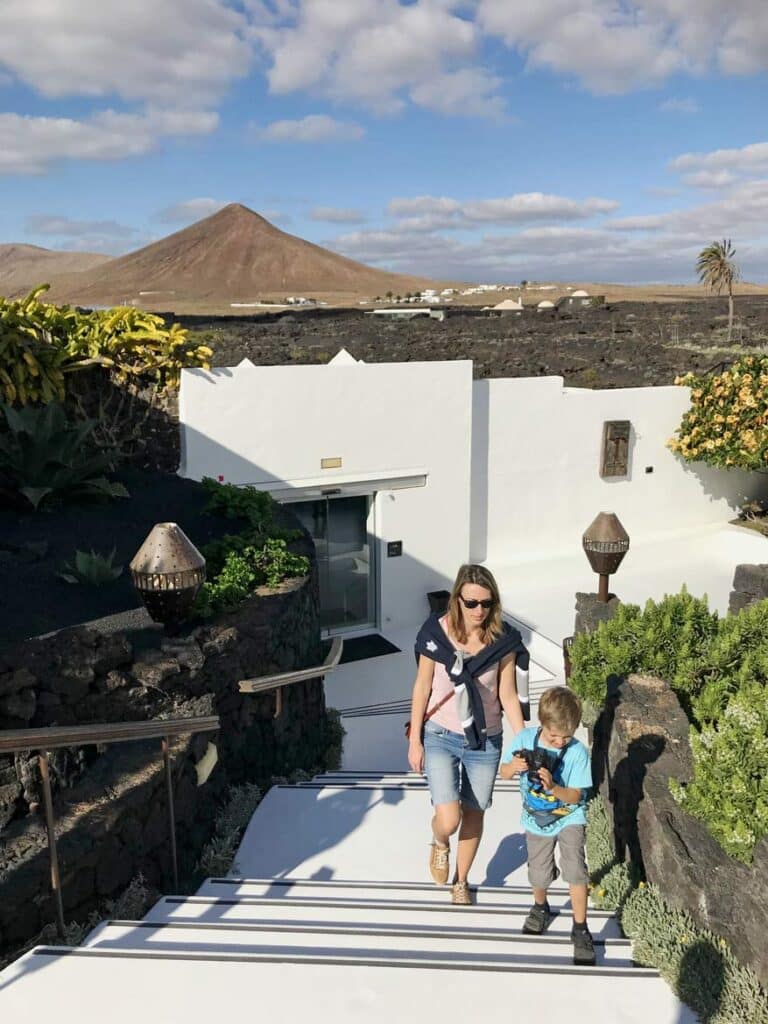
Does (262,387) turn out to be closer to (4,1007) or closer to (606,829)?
(606,829)

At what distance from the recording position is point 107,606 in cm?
655

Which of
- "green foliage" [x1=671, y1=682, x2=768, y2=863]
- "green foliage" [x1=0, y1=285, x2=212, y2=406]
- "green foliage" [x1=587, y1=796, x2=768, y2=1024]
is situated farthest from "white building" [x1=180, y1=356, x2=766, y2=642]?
"green foliage" [x1=671, y1=682, x2=768, y2=863]

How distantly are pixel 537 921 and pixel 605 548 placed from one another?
6256 mm

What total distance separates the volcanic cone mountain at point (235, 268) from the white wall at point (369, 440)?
Result: 3028 inches

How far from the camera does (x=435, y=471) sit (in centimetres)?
1296

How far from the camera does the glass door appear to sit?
12.7 m

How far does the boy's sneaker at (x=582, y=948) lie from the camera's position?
140 inches

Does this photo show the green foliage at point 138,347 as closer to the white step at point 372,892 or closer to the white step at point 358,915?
the white step at point 372,892

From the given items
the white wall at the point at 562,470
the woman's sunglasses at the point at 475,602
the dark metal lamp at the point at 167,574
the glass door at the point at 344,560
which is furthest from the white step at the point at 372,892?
the white wall at the point at 562,470

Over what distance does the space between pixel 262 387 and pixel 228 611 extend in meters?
5.42

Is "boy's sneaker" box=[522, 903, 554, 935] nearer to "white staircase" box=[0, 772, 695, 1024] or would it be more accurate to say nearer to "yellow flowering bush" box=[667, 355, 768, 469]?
"white staircase" box=[0, 772, 695, 1024]

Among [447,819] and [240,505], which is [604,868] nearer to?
[447,819]

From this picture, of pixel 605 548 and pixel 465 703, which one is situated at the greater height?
pixel 465 703

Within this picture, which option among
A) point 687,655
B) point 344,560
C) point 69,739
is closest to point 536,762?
point 69,739
